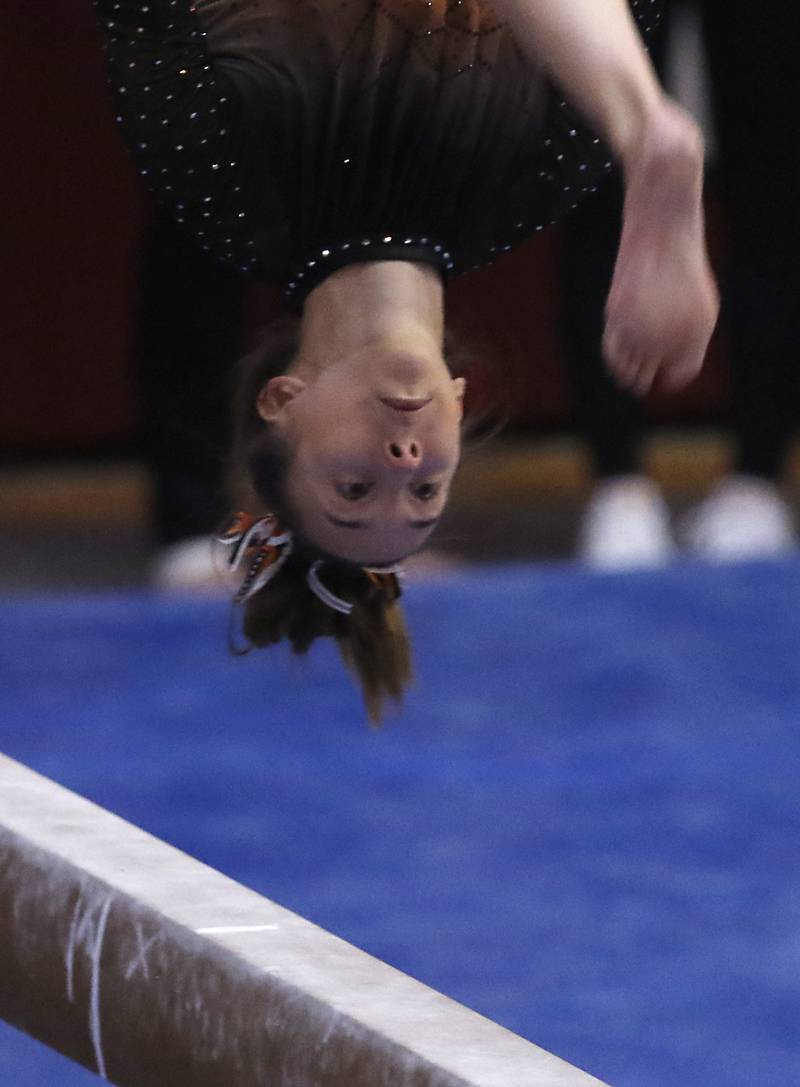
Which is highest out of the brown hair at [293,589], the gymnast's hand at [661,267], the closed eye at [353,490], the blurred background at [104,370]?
the gymnast's hand at [661,267]

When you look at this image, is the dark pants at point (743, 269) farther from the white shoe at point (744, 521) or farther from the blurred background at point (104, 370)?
the blurred background at point (104, 370)

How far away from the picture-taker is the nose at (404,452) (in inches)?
67.7

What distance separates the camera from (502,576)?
304 centimetres

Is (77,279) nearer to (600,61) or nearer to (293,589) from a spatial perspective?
(293,589)

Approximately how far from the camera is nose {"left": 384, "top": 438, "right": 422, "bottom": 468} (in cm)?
172

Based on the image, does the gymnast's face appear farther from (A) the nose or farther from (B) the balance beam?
(B) the balance beam

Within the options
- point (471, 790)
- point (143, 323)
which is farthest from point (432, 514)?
point (143, 323)

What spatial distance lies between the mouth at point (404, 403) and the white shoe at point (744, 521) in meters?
1.77

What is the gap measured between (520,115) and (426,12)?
0.12 m

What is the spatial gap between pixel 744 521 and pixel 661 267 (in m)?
2.01

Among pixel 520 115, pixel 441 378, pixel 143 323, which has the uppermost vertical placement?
pixel 520 115

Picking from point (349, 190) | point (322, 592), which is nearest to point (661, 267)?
point (349, 190)

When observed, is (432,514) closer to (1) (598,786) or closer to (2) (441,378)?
(2) (441,378)

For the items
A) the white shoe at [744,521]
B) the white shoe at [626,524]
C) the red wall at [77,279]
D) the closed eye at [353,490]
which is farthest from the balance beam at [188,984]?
the red wall at [77,279]
